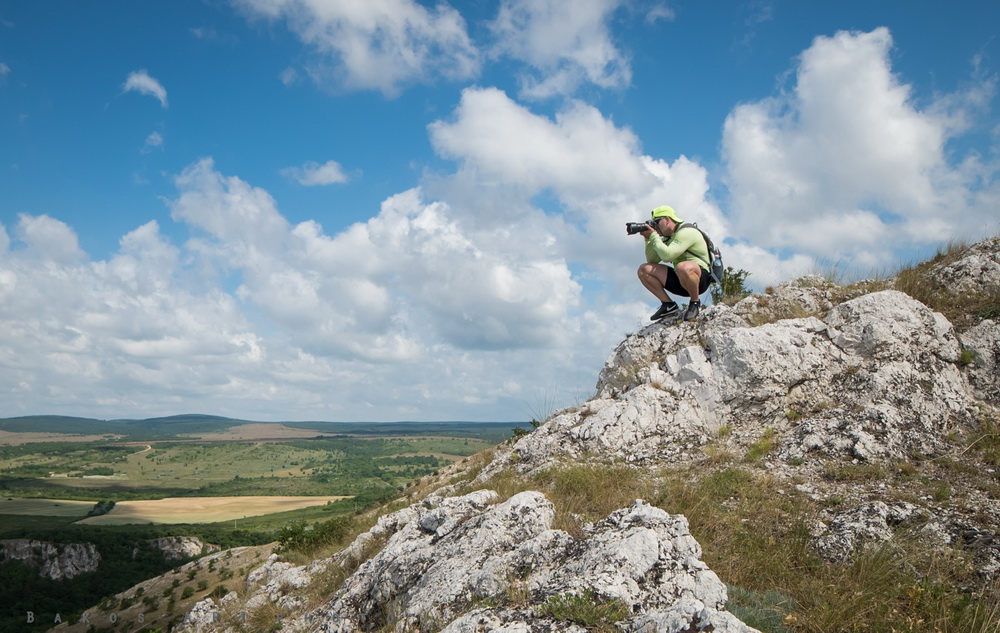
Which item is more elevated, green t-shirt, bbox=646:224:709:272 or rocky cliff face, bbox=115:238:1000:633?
green t-shirt, bbox=646:224:709:272

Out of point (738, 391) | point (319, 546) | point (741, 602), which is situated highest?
point (738, 391)

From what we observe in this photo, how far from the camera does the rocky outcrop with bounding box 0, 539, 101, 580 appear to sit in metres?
86.9

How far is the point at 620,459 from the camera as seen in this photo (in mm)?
9945

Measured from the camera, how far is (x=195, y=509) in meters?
116

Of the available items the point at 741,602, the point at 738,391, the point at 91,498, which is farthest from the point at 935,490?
the point at 91,498

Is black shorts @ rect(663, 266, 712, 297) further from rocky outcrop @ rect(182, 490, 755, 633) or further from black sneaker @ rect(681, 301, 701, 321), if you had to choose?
rocky outcrop @ rect(182, 490, 755, 633)

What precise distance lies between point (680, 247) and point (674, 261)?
542 mm

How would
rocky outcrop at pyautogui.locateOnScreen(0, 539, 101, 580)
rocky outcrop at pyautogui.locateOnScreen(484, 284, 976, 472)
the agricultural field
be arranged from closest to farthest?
rocky outcrop at pyautogui.locateOnScreen(484, 284, 976, 472)
the agricultural field
rocky outcrop at pyautogui.locateOnScreen(0, 539, 101, 580)

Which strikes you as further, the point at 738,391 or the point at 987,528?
the point at 738,391

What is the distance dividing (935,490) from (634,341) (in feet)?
20.9

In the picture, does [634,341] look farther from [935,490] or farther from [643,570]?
[643,570]

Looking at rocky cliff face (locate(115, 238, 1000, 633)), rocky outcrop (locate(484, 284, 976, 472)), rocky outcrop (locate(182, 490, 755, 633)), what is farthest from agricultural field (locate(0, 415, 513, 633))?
rocky outcrop (locate(484, 284, 976, 472))

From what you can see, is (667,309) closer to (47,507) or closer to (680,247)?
(680,247)

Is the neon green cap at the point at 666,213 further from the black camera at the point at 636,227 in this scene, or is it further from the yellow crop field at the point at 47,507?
the yellow crop field at the point at 47,507
